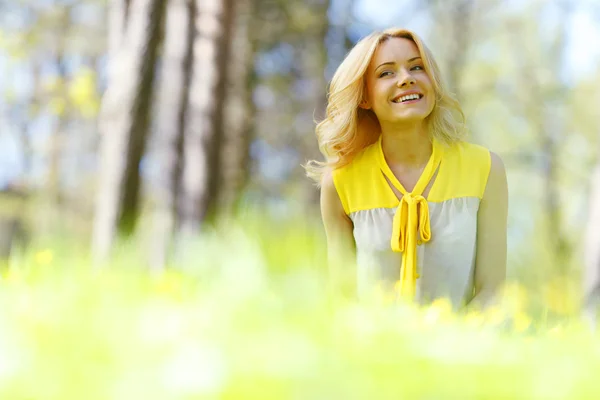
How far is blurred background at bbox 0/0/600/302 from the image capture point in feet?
14.8

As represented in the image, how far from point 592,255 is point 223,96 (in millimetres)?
3595

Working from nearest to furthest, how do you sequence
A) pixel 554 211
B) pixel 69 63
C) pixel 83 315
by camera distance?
pixel 83 315
pixel 554 211
pixel 69 63

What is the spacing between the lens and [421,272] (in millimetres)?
2154

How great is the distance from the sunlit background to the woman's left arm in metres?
0.24

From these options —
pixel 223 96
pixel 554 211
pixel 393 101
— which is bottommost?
pixel 554 211

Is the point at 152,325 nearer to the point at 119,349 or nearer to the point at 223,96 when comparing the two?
the point at 119,349

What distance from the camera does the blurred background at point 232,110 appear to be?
4496 millimetres

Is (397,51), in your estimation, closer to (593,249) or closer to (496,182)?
(496,182)

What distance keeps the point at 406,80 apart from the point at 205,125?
385 cm

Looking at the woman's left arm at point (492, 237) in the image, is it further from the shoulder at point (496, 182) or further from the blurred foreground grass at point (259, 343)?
the blurred foreground grass at point (259, 343)

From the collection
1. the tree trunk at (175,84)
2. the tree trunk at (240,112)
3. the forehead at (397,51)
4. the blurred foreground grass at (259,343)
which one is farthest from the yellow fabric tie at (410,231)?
the tree trunk at (240,112)

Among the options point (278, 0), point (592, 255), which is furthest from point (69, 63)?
point (592, 255)

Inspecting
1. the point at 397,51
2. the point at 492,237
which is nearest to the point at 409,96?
the point at 397,51

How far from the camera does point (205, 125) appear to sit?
19.2ft
